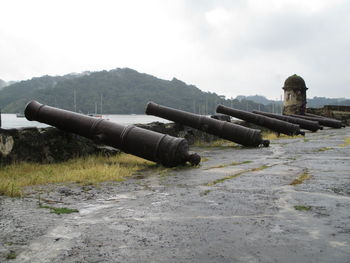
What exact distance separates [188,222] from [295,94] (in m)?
28.0

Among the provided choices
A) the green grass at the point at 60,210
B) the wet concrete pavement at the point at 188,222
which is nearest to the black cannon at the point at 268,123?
the wet concrete pavement at the point at 188,222

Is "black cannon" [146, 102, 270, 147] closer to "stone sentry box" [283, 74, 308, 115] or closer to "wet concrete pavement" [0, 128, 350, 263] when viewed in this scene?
"wet concrete pavement" [0, 128, 350, 263]

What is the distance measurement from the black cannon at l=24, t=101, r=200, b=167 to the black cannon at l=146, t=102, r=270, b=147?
3.77 metres

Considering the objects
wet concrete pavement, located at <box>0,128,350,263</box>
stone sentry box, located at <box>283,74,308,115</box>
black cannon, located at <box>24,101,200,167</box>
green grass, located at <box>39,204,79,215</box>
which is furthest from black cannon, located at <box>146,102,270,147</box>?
stone sentry box, located at <box>283,74,308,115</box>

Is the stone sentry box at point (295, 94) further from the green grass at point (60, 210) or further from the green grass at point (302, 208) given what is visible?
the green grass at point (60, 210)

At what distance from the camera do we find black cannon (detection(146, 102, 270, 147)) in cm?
1021

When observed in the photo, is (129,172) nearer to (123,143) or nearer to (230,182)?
(123,143)

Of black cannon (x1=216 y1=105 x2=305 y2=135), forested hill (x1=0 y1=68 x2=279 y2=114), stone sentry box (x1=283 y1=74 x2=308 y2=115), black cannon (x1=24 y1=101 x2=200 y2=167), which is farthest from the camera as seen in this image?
forested hill (x1=0 y1=68 x2=279 y2=114)

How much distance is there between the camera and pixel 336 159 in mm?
6805

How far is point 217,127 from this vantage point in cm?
1049

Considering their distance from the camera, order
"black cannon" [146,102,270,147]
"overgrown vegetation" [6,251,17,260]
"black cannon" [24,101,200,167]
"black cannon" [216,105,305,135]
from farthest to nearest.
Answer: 1. "black cannon" [216,105,305,135]
2. "black cannon" [146,102,270,147]
3. "black cannon" [24,101,200,167]
4. "overgrown vegetation" [6,251,17,260]

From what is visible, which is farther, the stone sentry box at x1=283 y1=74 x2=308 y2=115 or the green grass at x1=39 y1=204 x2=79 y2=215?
the stone sentry box at x1=283 y1=74 x2=308 y2=115

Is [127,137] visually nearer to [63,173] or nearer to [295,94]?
[63,173]

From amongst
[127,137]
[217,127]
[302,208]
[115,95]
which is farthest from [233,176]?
[115,95]
